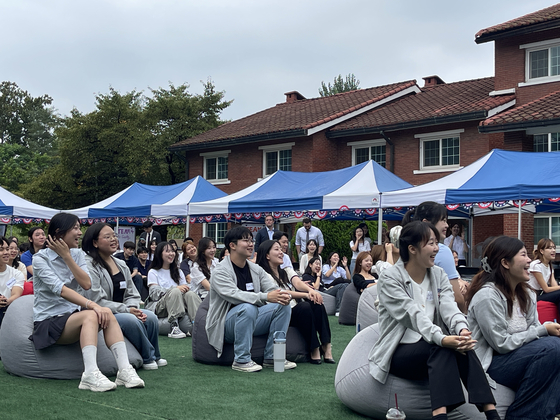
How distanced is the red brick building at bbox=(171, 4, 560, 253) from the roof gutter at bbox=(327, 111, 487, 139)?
3 centimetres

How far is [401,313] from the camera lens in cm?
437

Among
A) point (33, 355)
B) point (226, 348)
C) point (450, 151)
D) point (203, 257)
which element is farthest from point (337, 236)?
point (33, 355)

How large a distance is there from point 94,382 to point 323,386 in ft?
6.54

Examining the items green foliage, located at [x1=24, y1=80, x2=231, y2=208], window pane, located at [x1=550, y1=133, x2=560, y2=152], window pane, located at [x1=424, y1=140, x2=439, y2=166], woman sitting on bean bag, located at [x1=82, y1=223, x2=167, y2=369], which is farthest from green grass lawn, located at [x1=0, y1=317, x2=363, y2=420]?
green foliage, located at [x1=24, y1=80, x2=231, y2=208]

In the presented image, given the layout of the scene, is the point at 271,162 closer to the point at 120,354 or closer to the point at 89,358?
the point at 120,354

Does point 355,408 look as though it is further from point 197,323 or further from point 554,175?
point 554,175

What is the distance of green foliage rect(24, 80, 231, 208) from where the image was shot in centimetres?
3212

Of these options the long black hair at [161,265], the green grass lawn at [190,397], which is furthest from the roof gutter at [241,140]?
the green grass lawn at [190,397]

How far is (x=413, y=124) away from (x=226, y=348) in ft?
56.5

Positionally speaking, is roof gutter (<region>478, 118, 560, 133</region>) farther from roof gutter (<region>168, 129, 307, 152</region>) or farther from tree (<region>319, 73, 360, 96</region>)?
tree (<region>319, 73, 360, 96</region>)

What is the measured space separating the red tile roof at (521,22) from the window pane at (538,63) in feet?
3.41

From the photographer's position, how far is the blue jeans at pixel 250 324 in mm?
6484

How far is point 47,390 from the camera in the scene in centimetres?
529

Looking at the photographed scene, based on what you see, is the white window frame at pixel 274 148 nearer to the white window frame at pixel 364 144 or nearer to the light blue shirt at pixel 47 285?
the white window frame at pixel 364 144
